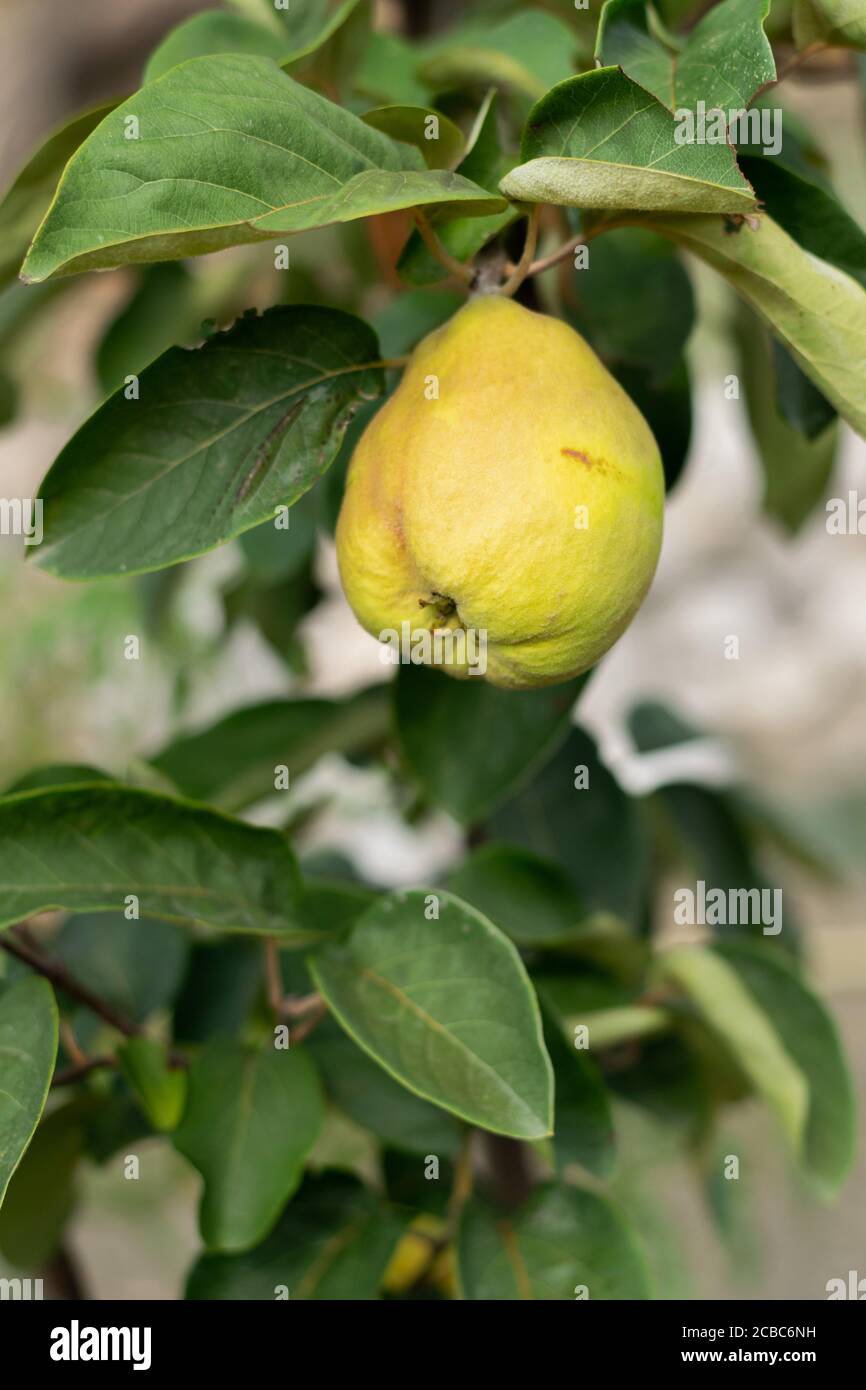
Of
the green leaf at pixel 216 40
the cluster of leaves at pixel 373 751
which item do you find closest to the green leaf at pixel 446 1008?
the cluster of leaves at pixel 373 751

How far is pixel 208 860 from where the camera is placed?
0.46 metres

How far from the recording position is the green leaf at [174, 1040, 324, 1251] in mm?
472

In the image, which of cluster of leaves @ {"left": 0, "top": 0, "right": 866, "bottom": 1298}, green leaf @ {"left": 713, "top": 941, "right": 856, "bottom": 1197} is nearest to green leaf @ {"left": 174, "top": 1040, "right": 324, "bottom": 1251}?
cluster of leaves @ {"left": 0, "top": 0, "right": 866, "bottom": 1298}

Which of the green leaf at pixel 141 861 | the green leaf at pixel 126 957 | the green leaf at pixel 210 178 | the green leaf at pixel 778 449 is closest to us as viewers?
the green leaf at pixel 210 178

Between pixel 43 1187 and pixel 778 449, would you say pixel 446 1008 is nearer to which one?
pixel 43 1187

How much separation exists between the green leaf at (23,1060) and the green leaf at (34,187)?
0.84 feet

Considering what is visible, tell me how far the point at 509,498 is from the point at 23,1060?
215 mm

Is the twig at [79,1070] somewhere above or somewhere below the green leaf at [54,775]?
below

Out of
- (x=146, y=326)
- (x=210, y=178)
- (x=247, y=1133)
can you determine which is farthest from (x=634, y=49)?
(x=146, y=326)

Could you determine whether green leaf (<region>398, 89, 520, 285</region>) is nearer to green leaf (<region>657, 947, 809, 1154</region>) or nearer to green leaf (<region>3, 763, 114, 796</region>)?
green leaf (<region>3, 763, 114, 796</region>)

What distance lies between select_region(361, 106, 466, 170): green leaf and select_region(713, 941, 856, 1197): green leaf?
0.39 metres

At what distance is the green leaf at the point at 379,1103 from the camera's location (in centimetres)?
58

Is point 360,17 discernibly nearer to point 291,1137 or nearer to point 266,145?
point 266,145

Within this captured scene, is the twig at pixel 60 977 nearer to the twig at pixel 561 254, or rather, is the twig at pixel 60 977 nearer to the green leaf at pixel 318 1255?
the green leaf at pixel 318 1255
